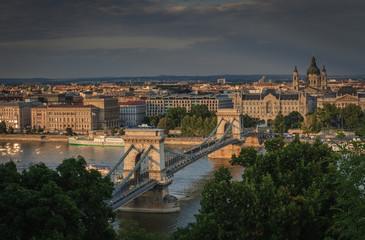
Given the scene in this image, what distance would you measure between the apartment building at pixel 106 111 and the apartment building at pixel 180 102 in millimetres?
7873

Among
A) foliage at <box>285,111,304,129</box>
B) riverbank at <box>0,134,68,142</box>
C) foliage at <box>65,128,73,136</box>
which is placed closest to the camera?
riverbank at <box>0,134,68,142</box>

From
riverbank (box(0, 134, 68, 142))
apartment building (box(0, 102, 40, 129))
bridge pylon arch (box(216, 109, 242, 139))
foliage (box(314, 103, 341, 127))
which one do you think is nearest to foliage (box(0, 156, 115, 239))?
bridge pylon arch (box(216, 109, 242, 139))

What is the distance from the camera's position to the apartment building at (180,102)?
75.2m

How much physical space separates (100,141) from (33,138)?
9.62 m

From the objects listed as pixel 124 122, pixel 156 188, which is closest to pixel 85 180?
pixel 156 188

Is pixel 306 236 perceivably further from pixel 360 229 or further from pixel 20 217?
pixel 20 217

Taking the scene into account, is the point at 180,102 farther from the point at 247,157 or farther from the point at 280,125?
the point at 247,157

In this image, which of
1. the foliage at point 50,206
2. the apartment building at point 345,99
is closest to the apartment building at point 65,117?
the apartment building at point 345,99

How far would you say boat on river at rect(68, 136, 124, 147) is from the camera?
50562mm

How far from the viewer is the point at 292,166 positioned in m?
16.1

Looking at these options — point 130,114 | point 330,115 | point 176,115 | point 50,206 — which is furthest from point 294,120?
point 50,206

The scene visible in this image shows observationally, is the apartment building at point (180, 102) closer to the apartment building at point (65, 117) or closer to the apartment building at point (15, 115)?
the apartment building at point (65, 117)

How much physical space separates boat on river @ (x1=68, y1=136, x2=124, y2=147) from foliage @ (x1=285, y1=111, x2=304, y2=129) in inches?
751

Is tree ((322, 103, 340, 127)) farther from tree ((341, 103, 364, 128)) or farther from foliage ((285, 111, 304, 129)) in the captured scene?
foliage ((285, 111, 304, 129))
